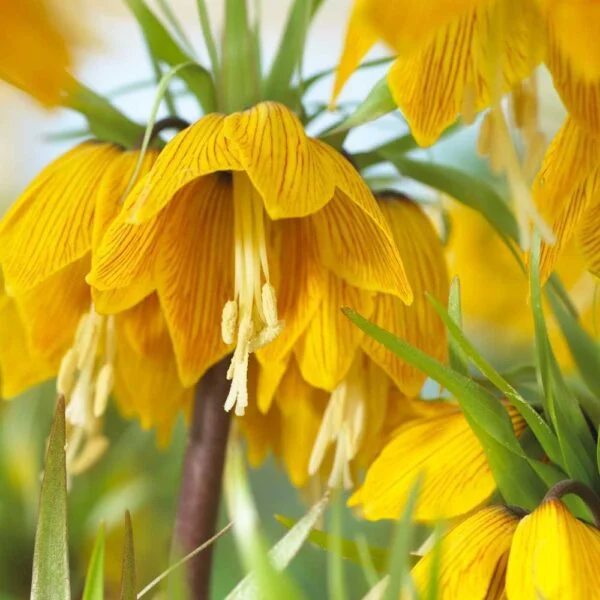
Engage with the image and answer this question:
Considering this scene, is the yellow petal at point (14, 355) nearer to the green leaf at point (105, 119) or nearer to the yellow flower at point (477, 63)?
the green leaf at point (105, 119)

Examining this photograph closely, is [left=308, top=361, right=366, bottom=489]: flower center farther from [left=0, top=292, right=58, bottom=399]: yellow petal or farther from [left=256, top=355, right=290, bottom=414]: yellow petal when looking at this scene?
[left=0, top=292, right=58, bottom=399]: yellow petal

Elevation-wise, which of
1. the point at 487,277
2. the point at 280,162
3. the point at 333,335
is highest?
the point at 280,162

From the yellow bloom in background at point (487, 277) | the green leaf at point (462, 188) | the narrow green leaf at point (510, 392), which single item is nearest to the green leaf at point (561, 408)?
the narrow green leaf at point (510, 392)

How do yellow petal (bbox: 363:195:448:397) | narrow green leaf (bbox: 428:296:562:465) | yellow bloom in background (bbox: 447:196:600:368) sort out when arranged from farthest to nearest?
Result: yellow bloom in background (bbox: 447:196:600:368) → yellow petal (bbox: 363:195:448:397) → narrow green leaf (bbox: 428:296:562:465)

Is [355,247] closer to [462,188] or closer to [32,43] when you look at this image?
[462,188]

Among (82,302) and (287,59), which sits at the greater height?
(287,59)

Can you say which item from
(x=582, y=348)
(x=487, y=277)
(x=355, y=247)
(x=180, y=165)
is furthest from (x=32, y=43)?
(x=487, y=277)

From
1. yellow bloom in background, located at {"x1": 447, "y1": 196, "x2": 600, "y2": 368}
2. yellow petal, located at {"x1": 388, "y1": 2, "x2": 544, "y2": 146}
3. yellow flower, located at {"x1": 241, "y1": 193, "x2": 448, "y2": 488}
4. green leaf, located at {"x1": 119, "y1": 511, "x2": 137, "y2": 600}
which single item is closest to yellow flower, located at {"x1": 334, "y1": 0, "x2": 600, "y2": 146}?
yellow petal, located at {"x1": 388, "y1": 2, "x2": 544, "y2": 146}
